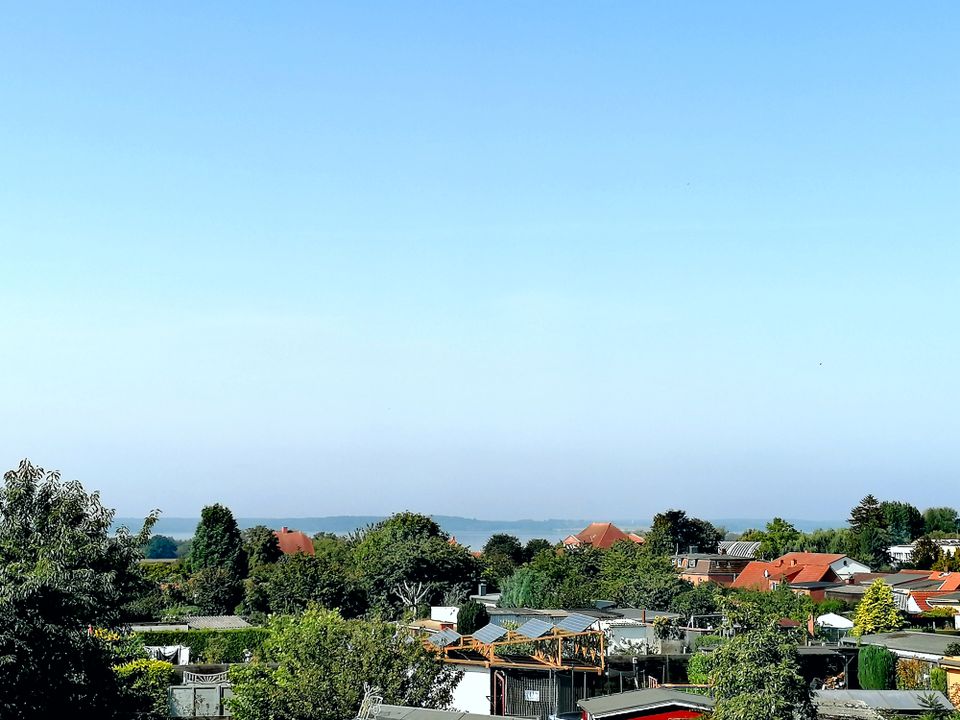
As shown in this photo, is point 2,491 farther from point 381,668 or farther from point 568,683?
→ point 568,683

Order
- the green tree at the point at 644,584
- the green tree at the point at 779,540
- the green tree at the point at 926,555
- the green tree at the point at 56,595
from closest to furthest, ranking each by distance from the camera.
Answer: the green tree at the point at 56,595
the green tree at the point at 644,584
the green tree at the point at 926,555
the green tree at the point at 779,540

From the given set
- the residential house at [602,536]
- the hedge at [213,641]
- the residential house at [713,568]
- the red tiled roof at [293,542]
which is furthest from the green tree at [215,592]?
the residential house at [602,536]

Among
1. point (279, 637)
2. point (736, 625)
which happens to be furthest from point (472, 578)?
point (736, 625)

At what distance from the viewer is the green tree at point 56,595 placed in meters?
20.8

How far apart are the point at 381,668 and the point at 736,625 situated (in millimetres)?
9052

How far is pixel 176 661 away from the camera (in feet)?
155

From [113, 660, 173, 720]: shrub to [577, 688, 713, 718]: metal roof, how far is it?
A: 10954mm

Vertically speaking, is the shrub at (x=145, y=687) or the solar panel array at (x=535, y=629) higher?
the solar panel array at (x=535, y=629)

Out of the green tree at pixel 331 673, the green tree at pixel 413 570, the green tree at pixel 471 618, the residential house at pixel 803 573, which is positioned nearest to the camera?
the green tree at pixel 331 673

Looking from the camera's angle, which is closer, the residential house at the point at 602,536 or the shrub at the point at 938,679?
the shrub at the point at 938,679

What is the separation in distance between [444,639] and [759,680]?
15.5 meters

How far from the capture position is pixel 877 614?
5403cm

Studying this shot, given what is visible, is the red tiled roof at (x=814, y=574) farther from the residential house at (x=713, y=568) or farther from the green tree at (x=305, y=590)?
the green tree at (x=305, y=590)

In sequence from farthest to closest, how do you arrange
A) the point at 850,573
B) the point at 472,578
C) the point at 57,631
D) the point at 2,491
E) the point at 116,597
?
1. the point at 850,573
2. the point at 472,578
3. the point at 116,597
4. the point at 2,491
5. the point at 57,631
